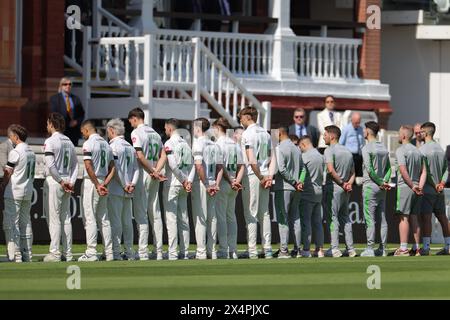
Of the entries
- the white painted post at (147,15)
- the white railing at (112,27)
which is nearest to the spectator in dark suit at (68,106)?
the white railing at (112,27)

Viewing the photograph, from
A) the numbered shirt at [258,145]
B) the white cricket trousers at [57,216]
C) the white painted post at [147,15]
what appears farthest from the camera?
the white painted post at [147,15]

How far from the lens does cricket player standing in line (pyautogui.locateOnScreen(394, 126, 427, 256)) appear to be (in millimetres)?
26375

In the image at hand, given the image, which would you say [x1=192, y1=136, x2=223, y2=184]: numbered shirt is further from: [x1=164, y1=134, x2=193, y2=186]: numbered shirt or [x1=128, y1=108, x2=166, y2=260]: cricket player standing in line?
[x1=128, y1=108, x2=166, y2=260]: cricket player standing in line

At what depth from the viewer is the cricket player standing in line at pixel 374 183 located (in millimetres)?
26156

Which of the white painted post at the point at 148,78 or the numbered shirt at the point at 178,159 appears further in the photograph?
the white painted post at the point at 148,78

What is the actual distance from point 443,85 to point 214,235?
17.1m

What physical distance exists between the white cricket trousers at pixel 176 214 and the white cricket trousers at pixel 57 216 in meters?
1.64

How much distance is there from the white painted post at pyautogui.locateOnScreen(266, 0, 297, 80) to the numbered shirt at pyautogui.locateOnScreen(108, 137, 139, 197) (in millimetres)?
12244

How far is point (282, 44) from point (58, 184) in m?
13.0

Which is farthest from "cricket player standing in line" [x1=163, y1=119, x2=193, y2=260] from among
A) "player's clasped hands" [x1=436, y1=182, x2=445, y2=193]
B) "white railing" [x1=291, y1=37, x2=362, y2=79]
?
"white railing" [x1=291, y1=37, x2=362, y2=79]

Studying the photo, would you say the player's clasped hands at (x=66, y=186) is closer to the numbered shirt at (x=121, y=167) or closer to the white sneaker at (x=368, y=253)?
the numbered shirt at (x=121, y=167)

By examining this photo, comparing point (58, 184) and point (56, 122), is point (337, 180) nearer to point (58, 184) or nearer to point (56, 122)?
point (58, 184)
